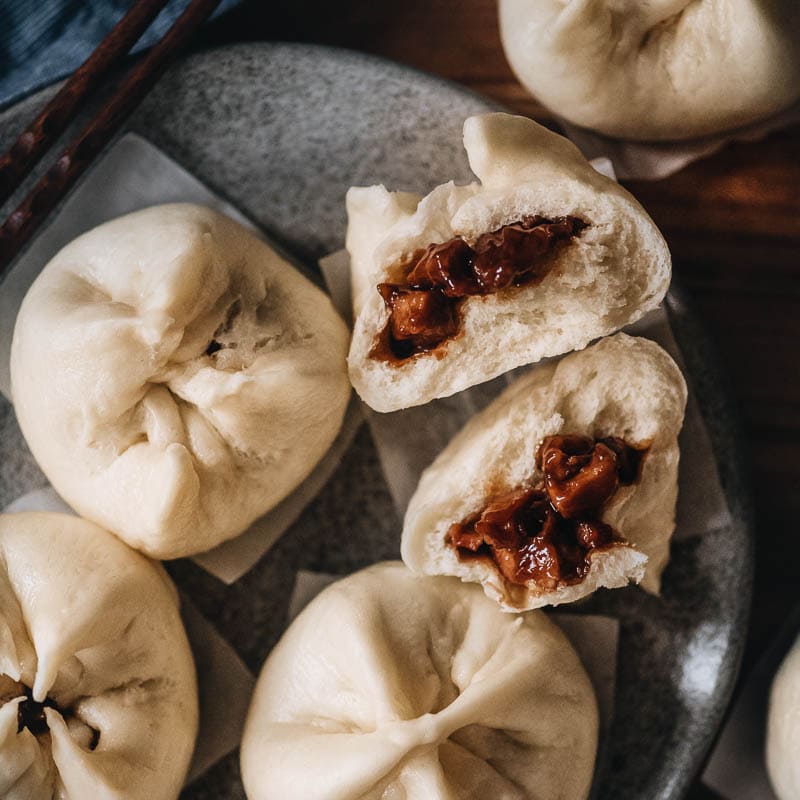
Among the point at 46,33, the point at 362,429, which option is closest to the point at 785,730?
the point at 362,429

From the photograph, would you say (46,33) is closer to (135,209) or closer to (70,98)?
(70,98)

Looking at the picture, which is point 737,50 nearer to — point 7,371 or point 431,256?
point 431,256

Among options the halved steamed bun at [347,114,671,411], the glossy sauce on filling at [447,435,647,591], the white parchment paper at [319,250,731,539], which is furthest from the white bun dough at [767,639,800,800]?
the halved steamed bun at [347,114,671,411]

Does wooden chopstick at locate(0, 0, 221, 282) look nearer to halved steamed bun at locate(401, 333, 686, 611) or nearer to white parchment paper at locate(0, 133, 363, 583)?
white parchment paper at locate(0, 133, 363, 583)

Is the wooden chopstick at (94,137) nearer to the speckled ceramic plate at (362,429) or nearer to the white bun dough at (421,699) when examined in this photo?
the speckled ceramic plate at (362,429)

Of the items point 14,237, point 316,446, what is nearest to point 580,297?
point 316,446

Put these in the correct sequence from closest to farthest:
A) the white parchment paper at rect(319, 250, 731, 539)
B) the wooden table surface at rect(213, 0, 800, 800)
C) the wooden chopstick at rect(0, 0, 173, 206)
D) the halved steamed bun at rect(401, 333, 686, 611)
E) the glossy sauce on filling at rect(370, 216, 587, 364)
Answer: the glossy sauce on filling at rect(370, 216, 587, 364) < the halved steamed bun at rect(401, 333, 686, 611) < the wooden chopstick at rect(0, 0, 173, 206) < the white parchment paper at rect(319, 250, 731, 539) < the wooden table surface at rect(213, 0, 800, 800)
